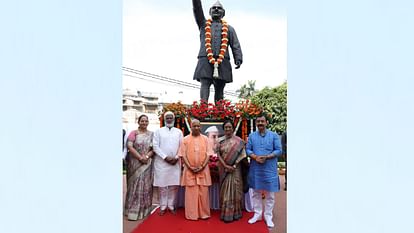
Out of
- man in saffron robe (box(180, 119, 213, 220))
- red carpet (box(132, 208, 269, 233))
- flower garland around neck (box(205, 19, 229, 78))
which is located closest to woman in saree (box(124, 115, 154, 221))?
red carpet (box(132, 208, 269, 233))

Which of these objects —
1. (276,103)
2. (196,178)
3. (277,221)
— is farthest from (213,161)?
(276,103)

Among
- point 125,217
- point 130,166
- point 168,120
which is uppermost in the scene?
point 168,120

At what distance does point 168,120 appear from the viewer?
454 cm

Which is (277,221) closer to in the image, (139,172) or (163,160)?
(163,160)

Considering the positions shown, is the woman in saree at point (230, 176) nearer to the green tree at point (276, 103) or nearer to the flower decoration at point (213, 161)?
the flower decoration at point (213, 161)

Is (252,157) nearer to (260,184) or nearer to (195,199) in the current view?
(260,184)

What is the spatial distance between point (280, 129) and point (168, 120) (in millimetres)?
8015

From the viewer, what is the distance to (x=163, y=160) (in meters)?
4.49

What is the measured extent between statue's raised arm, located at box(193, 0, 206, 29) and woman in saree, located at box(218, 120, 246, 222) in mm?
2358

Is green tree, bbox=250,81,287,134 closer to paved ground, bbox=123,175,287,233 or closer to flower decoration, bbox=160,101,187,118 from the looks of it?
paved ground, bbox=123,175,287,233

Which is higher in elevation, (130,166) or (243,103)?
(243,103)

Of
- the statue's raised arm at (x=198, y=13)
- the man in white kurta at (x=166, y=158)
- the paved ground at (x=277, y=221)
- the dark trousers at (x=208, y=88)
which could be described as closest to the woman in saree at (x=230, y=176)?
the paved ground at (x=277, y=221)

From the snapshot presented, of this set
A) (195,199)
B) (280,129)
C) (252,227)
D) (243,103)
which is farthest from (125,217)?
(280,129)

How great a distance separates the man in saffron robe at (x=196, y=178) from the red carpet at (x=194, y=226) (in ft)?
0.45
